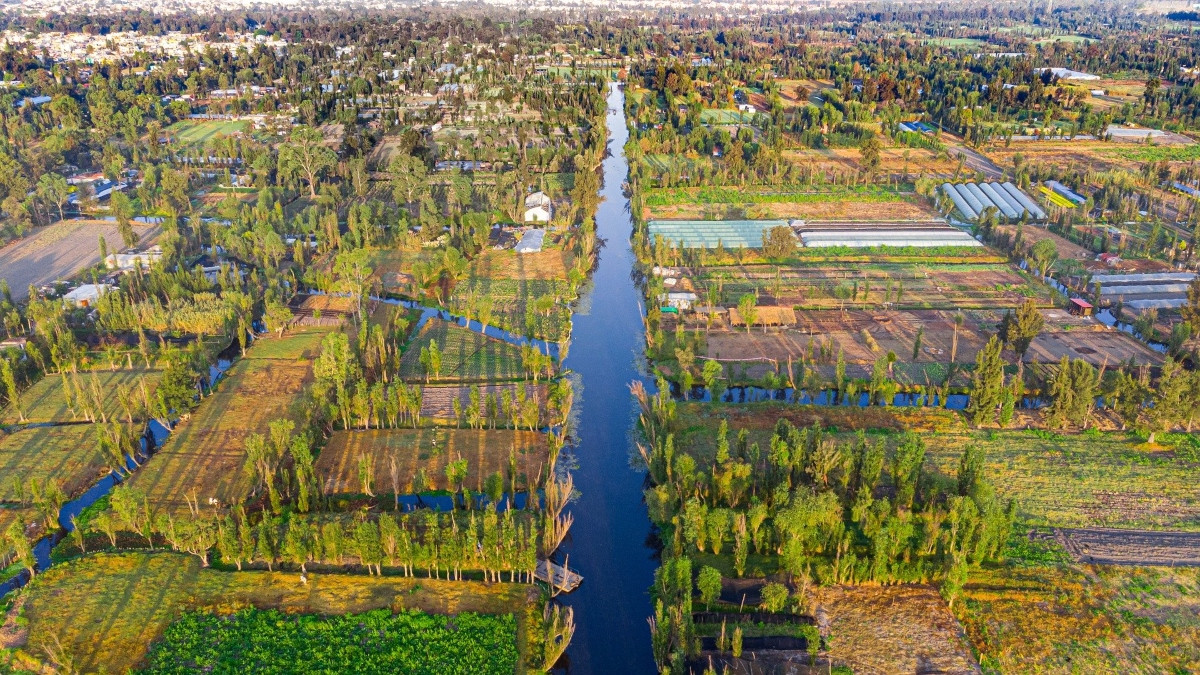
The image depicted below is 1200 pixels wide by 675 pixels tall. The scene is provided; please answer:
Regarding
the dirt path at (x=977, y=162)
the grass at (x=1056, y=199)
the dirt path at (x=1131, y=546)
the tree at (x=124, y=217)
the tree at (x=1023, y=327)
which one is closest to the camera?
the dirt path at (x=1131, y=546)

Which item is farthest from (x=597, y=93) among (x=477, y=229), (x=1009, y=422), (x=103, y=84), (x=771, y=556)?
(x=771, y=556)

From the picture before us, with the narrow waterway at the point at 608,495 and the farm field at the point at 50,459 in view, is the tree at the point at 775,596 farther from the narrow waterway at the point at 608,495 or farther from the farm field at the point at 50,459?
the farm field at the point at 50,459

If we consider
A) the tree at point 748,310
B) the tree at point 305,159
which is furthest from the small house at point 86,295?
the tree at point 748,310

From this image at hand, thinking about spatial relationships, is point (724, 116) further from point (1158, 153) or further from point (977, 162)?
point (1158, 153)

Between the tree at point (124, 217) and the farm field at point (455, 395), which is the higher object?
the tree at point (124, 217)

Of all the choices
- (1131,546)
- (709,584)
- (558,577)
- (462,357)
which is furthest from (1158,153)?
(558,577)

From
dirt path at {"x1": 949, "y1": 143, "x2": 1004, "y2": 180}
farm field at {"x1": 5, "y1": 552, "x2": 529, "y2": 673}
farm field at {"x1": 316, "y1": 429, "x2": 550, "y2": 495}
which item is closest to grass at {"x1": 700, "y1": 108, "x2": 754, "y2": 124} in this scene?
dirt path at {"x1": 949, "y1": 143, "x2": 1004, "y2": 180}
